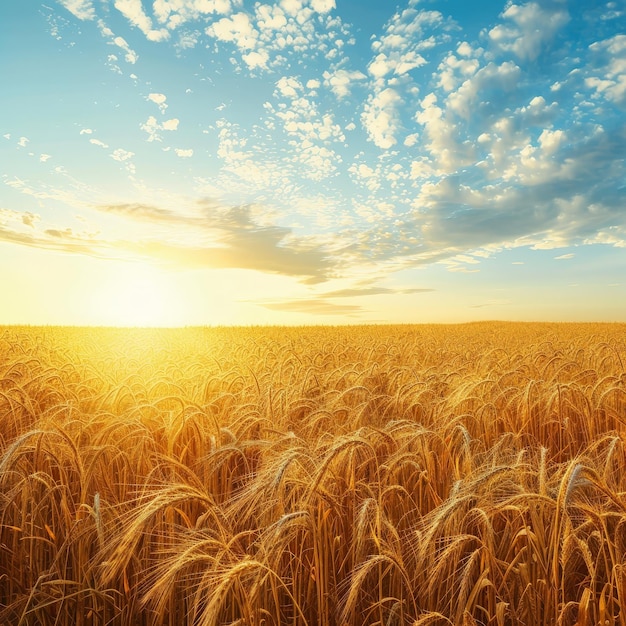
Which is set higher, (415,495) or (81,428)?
(81,428)

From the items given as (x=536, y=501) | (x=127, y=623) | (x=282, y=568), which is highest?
(x=536, y=501)

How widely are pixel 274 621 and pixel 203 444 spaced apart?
6.45 ft

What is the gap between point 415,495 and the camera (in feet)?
9.87

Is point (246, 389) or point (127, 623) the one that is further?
point (246, 389)

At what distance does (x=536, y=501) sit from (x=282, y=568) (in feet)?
4.60

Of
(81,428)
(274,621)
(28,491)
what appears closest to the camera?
(274,621)

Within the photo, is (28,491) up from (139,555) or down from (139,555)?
up

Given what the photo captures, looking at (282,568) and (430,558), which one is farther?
(282,568)

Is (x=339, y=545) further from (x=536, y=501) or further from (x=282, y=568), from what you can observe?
(x=536, y=501)

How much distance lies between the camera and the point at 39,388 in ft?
17.5

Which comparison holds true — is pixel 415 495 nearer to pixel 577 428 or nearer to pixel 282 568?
pixel 282 568

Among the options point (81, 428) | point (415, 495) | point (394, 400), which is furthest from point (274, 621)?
point (394, 400)

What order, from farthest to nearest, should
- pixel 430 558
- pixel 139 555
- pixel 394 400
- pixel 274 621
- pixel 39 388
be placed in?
1. pixel 39 388
2. pixel 394 400
3. pixel 139 555
4. pixel 430 558
5. pixel 274 621

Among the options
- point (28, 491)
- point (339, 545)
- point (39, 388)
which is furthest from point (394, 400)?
point (39, 388)
